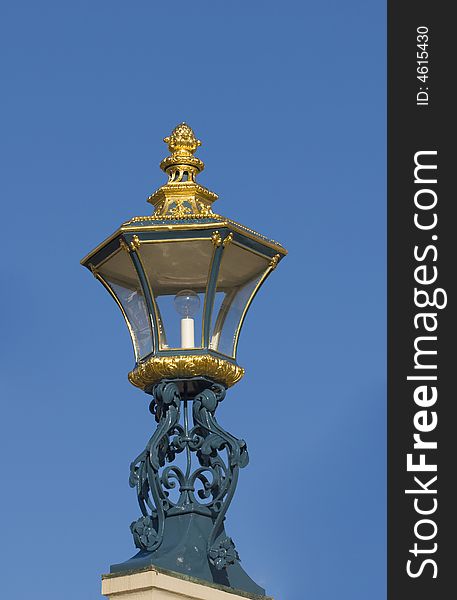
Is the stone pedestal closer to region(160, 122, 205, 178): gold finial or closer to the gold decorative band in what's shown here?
the gold decorative band

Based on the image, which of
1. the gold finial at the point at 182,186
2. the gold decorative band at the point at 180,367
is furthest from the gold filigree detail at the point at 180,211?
the gold decorative band at the point at 180,367

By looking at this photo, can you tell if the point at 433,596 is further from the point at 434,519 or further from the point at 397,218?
the point at 397,218

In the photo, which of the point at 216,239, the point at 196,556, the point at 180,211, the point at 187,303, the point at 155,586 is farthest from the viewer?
the point at 187,303

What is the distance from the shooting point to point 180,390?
1805 centimetres

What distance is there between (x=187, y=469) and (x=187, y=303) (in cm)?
132

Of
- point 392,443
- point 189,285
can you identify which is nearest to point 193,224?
point 189,285

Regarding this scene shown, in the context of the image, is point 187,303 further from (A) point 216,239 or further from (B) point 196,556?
(B) point 196,556

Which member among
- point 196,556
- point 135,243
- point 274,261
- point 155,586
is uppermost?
point 274,261

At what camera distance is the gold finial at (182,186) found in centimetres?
1808

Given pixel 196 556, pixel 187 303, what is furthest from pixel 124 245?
A: pixel 196 556

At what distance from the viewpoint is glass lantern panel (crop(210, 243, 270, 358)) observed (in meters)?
18.1

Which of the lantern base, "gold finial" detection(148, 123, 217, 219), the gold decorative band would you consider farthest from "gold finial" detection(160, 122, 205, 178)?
the lantern base

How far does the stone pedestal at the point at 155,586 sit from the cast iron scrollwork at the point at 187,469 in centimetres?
35

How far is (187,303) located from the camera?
18156mm
